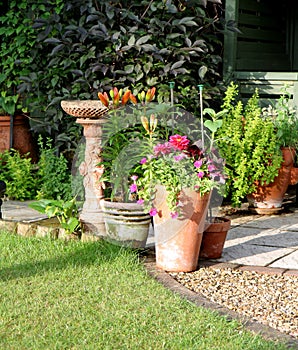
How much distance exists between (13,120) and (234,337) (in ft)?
13.3

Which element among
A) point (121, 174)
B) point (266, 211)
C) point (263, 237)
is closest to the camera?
point (121, 174)

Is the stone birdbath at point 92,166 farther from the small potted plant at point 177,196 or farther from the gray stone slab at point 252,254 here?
the gray stone slab at point 252,254

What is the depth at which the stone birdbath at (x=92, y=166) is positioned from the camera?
4.80 metres

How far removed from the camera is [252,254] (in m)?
4.72

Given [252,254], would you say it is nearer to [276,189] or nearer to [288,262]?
[288,262]

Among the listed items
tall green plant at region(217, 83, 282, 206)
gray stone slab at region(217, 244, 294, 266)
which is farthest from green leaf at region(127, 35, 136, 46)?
gray stone slab at region(217, 244, 294, 266)

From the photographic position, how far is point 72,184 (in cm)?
570

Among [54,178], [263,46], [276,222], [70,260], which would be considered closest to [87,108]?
[70,260]

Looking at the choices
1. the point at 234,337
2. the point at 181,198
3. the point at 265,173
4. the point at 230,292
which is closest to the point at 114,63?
the point at 265,173

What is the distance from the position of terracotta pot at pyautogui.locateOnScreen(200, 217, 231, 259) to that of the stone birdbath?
2.37 feet

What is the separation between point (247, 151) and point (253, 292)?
6.34ft

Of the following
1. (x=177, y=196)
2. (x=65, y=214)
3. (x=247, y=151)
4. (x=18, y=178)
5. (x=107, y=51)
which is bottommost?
(x=65, y=214)

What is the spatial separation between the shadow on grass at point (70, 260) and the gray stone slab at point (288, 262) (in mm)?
955

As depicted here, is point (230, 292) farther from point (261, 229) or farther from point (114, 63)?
point (114, 63)
